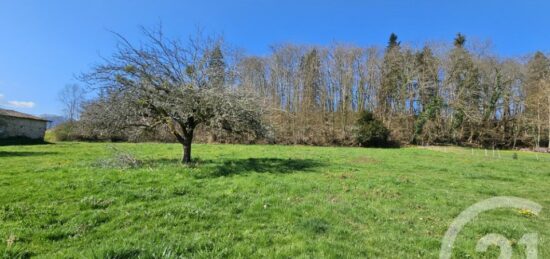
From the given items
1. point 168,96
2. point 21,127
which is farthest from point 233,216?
point 21,127

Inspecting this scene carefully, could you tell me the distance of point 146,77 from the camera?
10.9 m

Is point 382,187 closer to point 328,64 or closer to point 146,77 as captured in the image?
point 146,77

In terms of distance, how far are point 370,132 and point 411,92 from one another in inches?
413

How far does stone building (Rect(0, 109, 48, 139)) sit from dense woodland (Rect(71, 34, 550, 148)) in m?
26.2

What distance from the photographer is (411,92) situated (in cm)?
4028

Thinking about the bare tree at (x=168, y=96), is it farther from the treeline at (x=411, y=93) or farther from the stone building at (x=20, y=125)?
the stone building at (x=20, y=125)

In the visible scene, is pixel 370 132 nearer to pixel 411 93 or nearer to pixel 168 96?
pixel 411 93

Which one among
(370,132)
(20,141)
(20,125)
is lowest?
(20,141)

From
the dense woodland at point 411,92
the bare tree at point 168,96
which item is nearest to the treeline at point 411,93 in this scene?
the dense woodland at point 411,92

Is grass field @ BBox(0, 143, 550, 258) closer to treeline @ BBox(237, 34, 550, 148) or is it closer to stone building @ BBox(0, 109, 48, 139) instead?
treeline @ BBox(237, 34, 550, 148)

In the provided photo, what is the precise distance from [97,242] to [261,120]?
853 cm

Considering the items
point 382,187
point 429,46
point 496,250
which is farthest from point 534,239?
point 429,46

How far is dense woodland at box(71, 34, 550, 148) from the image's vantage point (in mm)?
37500

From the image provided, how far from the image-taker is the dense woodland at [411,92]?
123ft
